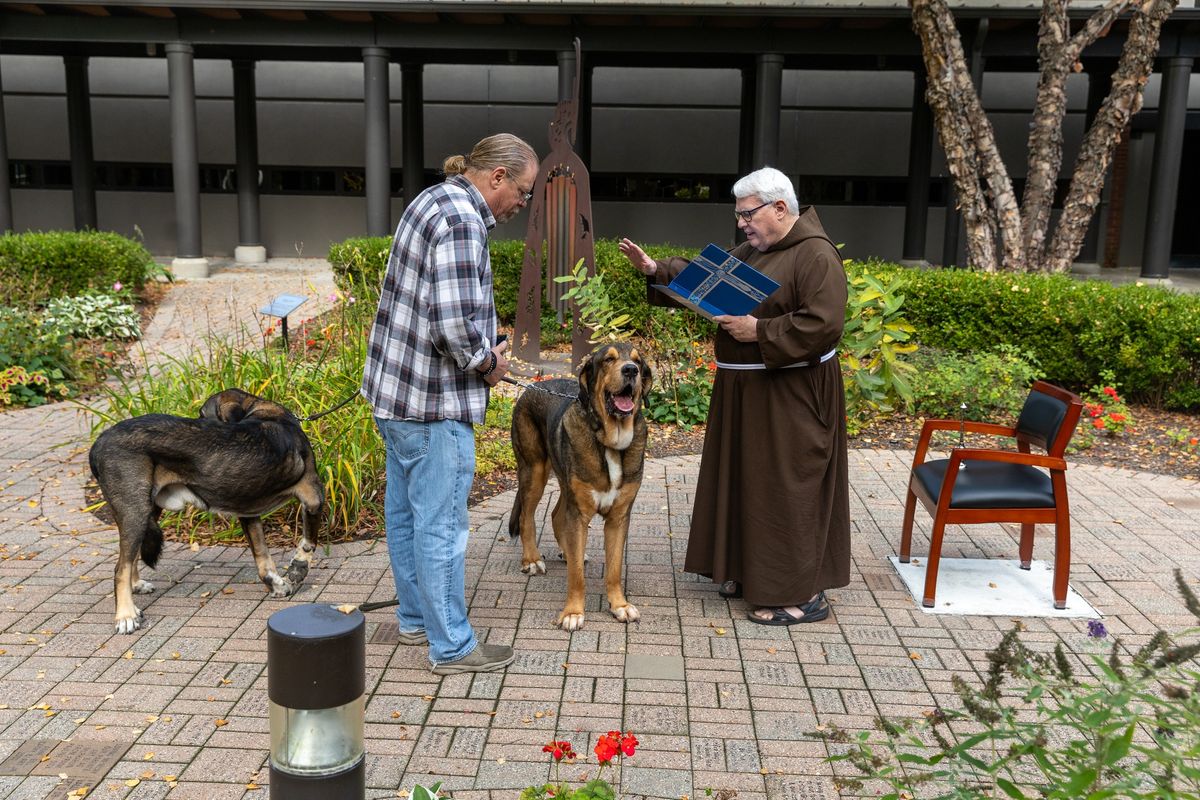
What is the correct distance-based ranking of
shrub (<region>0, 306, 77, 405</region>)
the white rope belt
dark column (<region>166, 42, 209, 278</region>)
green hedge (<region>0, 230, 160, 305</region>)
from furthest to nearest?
dark column (<region>166, 42, 209, 278</region>) → green hedge (<region>0, 230, 160, 305</region>) → shrub (<region>0, 306, 77, 405</region>) → the white rope belt

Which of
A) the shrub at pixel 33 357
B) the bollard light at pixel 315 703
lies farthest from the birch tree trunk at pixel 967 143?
the bollard light at pixel 315 703

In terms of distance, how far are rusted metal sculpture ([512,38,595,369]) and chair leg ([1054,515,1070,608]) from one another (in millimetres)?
5715

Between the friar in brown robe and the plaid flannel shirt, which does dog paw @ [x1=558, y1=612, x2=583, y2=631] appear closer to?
the friar in brown robe

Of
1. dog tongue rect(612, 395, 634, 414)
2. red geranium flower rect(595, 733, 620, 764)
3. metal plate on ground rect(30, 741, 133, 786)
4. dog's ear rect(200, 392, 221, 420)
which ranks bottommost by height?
metal plate on ground rect(30, 741, 133, 786)

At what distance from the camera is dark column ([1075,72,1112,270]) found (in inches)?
717

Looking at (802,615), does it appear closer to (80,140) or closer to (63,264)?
(63,264)

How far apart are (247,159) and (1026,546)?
16437mm

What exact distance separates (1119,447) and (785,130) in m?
12.6

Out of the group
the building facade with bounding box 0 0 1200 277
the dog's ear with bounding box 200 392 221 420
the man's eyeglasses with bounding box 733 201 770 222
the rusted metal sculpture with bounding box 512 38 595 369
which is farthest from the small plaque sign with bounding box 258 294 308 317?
the building facade with bounding box 0 0 1200 277

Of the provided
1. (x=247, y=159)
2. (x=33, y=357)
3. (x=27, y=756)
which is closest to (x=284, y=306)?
(x=27, y=756)

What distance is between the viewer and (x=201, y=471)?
15.9 ft

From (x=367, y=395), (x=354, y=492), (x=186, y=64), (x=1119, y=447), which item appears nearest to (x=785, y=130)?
(x=186, y=64)

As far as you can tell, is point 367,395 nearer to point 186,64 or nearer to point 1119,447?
point 1119,447

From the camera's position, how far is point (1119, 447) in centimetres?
841
